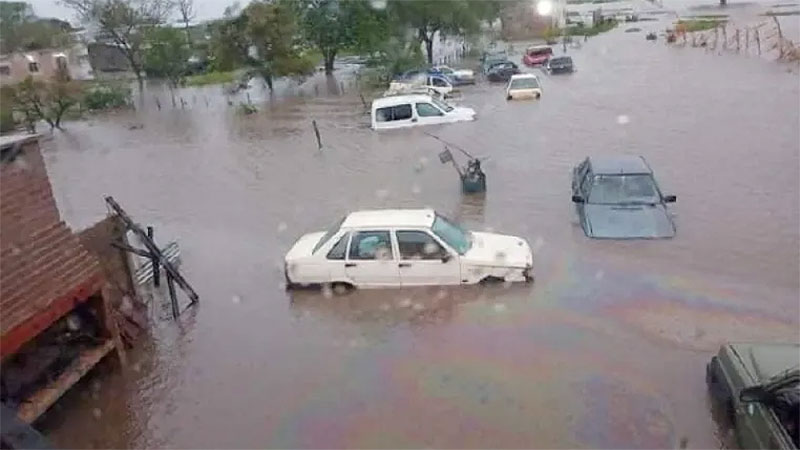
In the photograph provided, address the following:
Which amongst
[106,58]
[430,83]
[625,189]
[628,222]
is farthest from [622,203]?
[106,58]

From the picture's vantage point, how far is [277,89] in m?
→ 30.5

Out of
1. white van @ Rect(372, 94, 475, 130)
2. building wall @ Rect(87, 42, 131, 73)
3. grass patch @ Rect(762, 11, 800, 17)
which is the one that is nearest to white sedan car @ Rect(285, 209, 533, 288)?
white van @ Rect(372, 94, 475, 130)

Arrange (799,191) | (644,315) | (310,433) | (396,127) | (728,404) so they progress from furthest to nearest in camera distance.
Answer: (396,127)
(799,191)
(644,315)
(310,433)
(728,404)

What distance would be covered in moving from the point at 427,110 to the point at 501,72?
10.4 m

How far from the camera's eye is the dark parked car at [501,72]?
1099 inches

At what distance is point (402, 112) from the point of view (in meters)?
18.3

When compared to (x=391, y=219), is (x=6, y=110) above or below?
above

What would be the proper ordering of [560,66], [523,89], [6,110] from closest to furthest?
[523,89] → [6,110] → [560,66]

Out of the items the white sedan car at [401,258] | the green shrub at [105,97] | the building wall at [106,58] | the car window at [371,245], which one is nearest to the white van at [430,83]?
the green shrub at [105,97]

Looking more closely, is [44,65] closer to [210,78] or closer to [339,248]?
[210,78]

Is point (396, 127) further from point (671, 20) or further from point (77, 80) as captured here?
point (671, 20)

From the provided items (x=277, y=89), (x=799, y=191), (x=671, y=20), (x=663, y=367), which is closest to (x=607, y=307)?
(x=663, y=367)

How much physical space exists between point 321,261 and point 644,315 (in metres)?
3.57

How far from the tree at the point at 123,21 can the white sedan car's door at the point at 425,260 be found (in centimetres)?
2965
